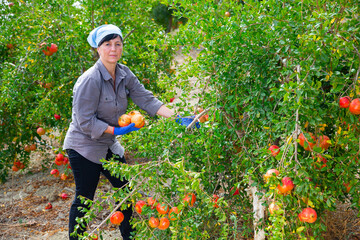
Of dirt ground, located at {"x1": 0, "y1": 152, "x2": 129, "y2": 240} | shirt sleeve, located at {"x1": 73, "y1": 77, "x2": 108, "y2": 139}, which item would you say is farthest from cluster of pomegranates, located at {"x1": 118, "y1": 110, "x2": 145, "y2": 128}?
dirt ground, located at {"x1": 0, "y1": 152, "x2": 129, "y2": 240}

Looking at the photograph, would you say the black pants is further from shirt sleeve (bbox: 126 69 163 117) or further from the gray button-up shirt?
shirt sleeve (bbox: 126 69 163 117)

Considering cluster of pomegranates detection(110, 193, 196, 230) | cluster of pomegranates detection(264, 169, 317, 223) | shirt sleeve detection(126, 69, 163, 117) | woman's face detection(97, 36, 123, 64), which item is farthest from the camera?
shirt sleeve detection(126, 69, 163, 117)

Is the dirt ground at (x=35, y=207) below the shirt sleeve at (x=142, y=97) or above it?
below

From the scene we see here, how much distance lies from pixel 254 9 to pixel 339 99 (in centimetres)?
74

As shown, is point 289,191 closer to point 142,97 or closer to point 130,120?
point 130,120

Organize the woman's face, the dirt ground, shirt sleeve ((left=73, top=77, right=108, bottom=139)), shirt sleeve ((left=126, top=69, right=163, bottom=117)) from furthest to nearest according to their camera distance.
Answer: the dirt ground
shirt sleeve ((left=126, top=69, right=163, bottom=117))
the woman's face
shirt sleeve ((left=73, top=77, right=108, bottom=139))

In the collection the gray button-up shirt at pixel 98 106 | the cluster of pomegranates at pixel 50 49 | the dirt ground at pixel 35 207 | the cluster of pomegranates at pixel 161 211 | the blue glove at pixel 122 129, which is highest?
the cluster of pomegranates at pixel 50 49

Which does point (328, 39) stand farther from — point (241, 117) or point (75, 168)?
point (75, 168)

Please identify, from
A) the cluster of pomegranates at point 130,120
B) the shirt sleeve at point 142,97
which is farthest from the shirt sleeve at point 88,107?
the shirt sleeve at point 142,97

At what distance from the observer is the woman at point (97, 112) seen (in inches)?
109

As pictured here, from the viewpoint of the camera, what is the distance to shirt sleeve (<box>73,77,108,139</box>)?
276cm

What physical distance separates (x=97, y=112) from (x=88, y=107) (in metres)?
0.17

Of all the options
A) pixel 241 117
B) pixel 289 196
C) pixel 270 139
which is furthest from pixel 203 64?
pixel 289 196

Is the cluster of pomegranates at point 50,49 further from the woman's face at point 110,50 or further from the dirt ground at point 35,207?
the dirt ground at point 35,207
